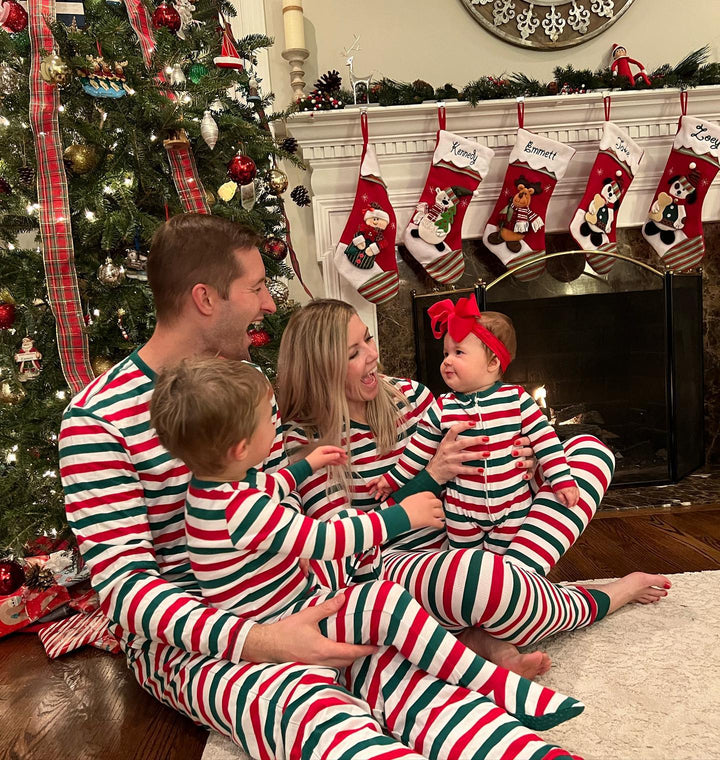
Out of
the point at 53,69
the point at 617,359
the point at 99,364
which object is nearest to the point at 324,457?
the point at 99,364

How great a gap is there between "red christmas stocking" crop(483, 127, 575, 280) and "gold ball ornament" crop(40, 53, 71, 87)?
1725 mm

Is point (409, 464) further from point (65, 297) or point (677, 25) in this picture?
point (677, 25)

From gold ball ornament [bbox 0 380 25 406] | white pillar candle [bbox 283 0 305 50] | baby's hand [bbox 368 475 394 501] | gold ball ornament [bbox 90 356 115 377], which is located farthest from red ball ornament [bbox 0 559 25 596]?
white pillar candle [bbox 283 0 305 50]

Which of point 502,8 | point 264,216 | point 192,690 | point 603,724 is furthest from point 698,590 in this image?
point 502,8

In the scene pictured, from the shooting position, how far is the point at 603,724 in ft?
4.18

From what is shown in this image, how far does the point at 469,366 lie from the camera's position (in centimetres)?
162

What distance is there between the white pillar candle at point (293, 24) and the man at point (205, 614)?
1.85 metres

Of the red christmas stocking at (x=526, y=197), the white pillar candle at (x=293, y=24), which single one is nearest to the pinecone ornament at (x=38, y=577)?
the red christmas stocking at (x=526, y=197)

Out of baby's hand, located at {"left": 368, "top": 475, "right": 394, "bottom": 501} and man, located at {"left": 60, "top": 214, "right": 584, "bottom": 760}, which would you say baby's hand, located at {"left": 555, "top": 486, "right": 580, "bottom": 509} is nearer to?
baby's hand, located at {"left": 368, "top": 475, "right": 394, "bottom": 501}

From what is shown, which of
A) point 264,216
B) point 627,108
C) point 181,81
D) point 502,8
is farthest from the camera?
point 502,8

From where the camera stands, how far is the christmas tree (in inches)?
78.2

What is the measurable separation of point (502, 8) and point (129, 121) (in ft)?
6.45

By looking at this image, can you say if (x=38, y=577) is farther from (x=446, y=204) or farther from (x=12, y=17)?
(x=446, y=204)

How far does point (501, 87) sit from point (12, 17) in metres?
1.80
